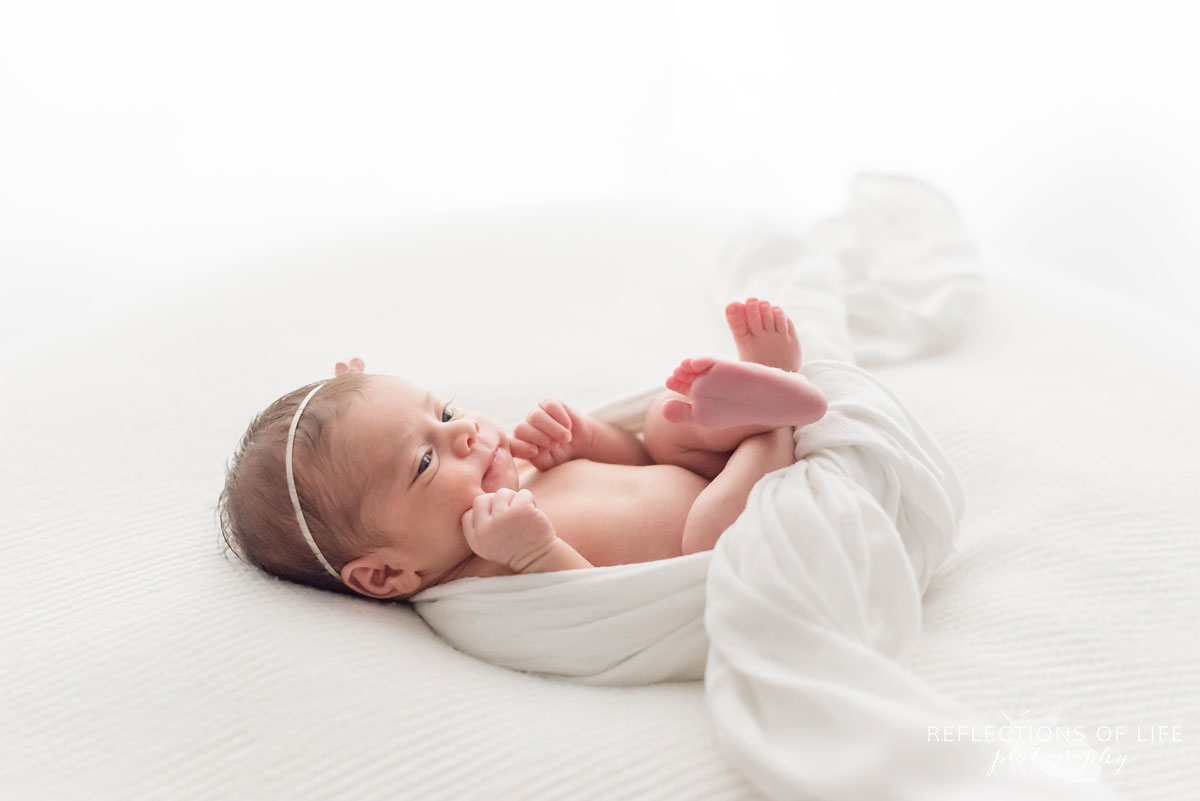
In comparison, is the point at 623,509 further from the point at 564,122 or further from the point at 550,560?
the point at 564,122

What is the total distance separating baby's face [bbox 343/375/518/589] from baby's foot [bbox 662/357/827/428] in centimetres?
26

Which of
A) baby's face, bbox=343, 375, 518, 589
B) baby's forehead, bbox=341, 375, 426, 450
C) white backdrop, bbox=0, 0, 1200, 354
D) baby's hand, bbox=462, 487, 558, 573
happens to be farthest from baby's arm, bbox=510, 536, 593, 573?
white backdrop, bbox=0, 0, 1200, 354

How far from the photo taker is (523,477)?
4.53 feet

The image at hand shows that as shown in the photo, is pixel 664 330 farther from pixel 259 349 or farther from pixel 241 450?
pixel 241 450

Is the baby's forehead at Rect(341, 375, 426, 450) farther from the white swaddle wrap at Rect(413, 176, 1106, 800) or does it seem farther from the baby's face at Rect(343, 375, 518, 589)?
the white swaddle wrap at Rect(413, 176, 1106, 800)

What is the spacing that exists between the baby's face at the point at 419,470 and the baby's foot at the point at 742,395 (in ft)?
0.84

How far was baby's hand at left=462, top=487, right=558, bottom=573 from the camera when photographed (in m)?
1.12

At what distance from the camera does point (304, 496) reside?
1145 mm

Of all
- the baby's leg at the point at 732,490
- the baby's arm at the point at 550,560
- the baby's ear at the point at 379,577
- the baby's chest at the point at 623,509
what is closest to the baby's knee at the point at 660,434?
the baby's chest at the point at 623,509

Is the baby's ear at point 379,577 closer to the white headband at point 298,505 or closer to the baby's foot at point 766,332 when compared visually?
the white headband at point 298,505

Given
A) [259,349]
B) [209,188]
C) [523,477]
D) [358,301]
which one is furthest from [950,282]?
[209,188]

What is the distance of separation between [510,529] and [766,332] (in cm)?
37

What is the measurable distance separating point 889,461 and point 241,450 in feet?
2.46

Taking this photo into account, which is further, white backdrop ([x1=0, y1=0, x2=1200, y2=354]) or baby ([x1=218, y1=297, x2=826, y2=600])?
white backdrop ([x1=0, y1=0, x2=1200, y2=354])
